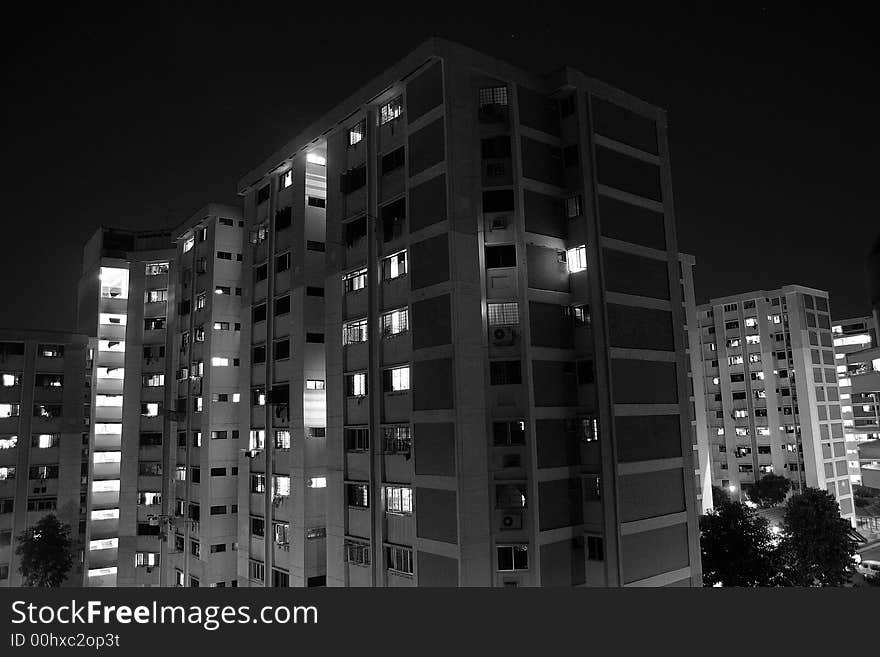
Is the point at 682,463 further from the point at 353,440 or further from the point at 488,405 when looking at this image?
the point at 353,440

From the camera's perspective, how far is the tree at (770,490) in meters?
60.3

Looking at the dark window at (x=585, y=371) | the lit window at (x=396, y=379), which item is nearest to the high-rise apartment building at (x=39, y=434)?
the lit window at (x=396, y=379)

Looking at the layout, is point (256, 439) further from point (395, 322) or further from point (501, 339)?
point (501, 339)

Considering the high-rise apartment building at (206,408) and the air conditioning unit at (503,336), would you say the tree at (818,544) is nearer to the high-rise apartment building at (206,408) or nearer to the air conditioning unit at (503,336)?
the air conditioning unit at (503,336)

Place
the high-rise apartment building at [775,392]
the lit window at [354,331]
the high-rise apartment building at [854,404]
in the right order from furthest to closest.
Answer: the high-rise apartment building at [854,404]
the high-rise apartment building at [775,392]
the lit window at [354,331]

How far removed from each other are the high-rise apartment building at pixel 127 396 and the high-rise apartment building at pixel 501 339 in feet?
71.1

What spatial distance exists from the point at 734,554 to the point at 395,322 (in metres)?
23.3

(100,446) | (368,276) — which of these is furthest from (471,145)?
(100,446)

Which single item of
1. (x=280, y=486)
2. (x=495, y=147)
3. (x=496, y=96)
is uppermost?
(x=496, y=96)

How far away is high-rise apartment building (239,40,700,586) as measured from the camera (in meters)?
20.8

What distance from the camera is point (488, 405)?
21188mm

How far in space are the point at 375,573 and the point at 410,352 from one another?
330 inches

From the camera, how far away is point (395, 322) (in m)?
23.7

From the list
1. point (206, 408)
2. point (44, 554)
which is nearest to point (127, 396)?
point (44, 554)
